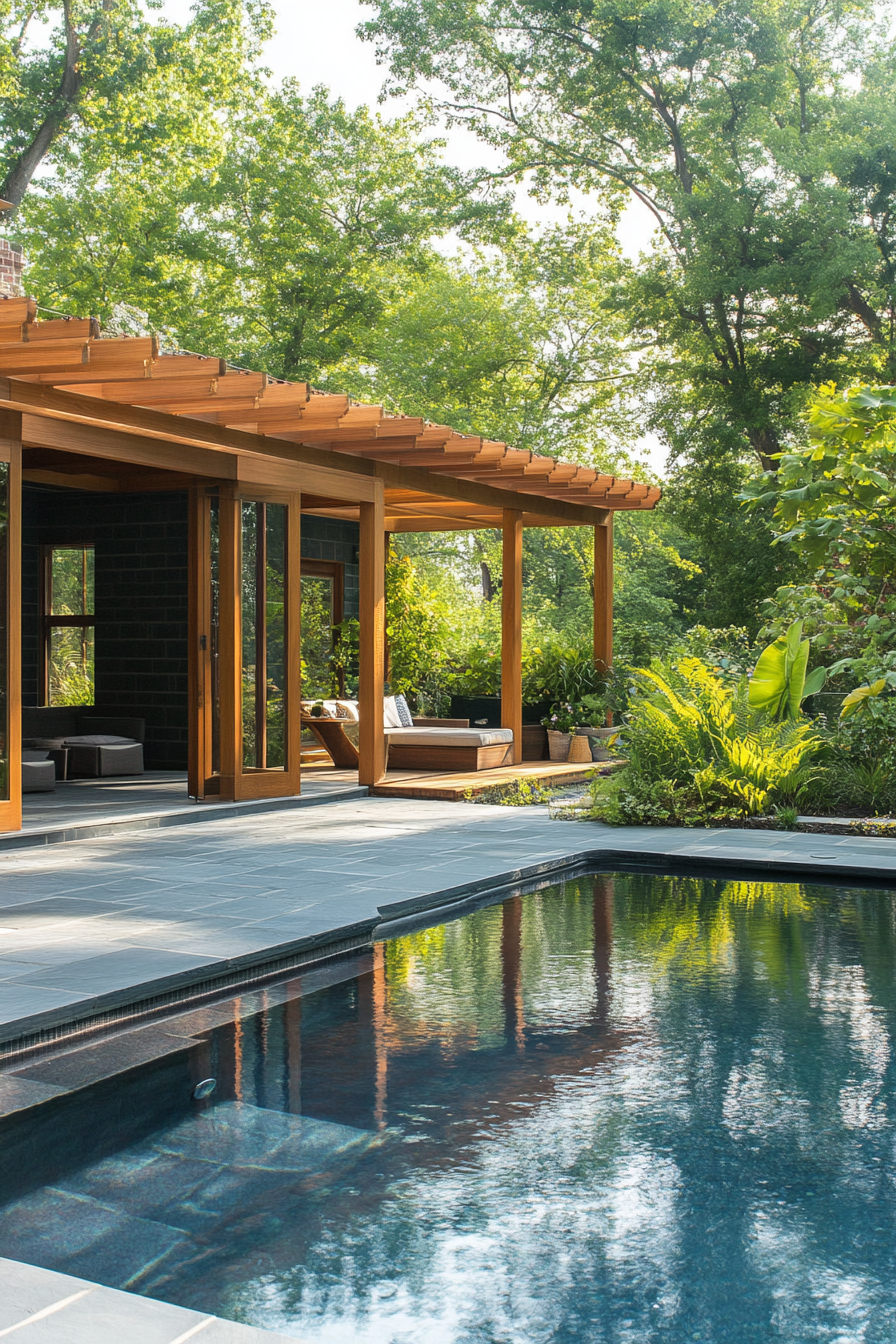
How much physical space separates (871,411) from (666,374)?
1367 centimetres

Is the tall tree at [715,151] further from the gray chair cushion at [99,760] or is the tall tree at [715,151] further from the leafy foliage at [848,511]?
the gray chair cushion at [99,760]

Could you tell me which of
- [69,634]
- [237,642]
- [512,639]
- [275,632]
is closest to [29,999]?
[237,642]

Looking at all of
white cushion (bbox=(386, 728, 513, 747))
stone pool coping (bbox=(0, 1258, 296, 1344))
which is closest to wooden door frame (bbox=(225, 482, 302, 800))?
white cushion (bbox=(386, 728, 513, 747))

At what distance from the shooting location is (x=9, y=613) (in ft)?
28.3

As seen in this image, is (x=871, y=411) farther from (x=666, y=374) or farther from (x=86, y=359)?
(x=666, y=374)

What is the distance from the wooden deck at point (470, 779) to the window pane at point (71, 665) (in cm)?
382

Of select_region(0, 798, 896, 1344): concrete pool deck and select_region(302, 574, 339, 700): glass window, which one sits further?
select_region(302, 574, 339, 700): glass window

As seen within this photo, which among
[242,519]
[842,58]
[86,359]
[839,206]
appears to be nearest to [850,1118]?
[86,359]

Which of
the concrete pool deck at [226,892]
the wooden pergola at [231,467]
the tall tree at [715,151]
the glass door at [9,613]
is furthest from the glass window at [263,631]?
the tall tree at [715,151]

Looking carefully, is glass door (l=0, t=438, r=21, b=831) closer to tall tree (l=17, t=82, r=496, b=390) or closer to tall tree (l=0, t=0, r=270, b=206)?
tall tree (l=0, t=0, r=270, b=206)

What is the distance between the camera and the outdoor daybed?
44.4 feet

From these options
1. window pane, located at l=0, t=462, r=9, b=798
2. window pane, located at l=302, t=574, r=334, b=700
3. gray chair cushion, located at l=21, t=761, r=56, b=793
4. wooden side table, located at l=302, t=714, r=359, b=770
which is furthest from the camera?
window pane, located at l=302, t=574, r=334, b=700

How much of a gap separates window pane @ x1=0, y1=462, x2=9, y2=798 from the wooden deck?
14.1ft

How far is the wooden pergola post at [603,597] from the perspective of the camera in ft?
53.3
